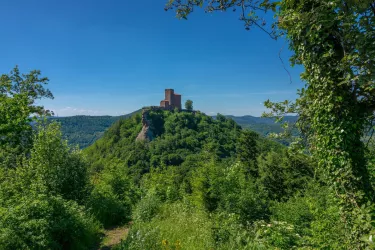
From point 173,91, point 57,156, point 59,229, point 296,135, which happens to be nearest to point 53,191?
point 57,156

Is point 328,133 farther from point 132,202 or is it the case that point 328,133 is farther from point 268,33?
point 132,202

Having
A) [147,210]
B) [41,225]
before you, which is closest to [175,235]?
[147,210]

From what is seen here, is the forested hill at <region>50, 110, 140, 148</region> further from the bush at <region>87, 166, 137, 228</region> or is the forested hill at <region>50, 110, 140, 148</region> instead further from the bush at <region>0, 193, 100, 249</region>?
the bush at <region>0, 193, 100, 249</region>

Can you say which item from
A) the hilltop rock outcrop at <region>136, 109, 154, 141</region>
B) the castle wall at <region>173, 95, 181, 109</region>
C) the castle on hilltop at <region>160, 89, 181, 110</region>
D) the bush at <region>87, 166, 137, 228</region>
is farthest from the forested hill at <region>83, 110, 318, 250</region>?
the castle wall at <region>173, 95, 181, 109</region>

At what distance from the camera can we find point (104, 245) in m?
6.26

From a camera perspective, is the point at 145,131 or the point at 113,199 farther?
the point at 145,131

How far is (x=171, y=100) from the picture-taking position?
94.7 m

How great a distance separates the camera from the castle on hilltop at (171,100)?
3654 inches

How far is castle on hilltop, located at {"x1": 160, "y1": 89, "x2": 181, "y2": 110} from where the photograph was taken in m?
92.8

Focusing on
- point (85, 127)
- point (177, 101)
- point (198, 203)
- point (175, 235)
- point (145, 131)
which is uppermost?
point (177, 101)

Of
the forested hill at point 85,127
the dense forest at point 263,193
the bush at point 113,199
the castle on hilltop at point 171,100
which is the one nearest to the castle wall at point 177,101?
the castle on hilltop at point 171,100

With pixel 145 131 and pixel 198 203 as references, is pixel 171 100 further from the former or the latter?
pixel 198 203

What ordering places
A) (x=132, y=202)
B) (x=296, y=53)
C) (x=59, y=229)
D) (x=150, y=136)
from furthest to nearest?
(x=150, y=136), (x=132, y=202), (x=59, y=229), (x=296, y=53)

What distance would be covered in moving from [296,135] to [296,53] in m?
1.23
